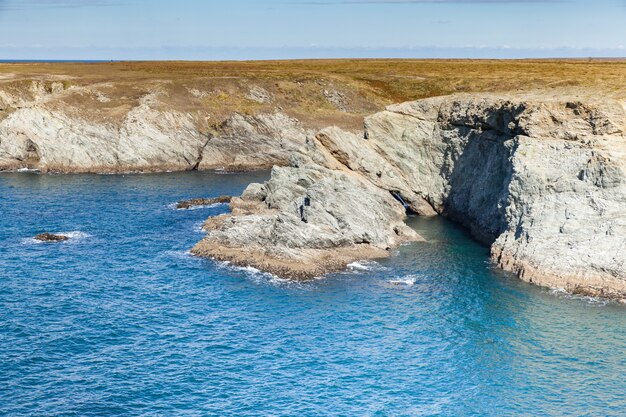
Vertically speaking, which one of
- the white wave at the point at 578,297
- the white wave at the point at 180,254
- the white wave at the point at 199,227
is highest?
the white wave at the point at 199,227

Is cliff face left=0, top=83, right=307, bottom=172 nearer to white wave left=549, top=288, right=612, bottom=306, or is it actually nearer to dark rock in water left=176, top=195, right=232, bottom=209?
dark rock in water left=176, top=195, right=232, bottom=209

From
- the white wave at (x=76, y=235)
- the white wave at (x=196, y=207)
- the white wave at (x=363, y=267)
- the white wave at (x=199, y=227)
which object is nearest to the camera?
the white wave at (x=363, y=267)

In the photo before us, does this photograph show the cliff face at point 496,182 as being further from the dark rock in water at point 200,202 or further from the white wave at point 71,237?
the white wave at point 71,237

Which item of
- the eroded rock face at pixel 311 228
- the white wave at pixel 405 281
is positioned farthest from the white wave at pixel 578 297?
the eroded rock face at pixel 311 228

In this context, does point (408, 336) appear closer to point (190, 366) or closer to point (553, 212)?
point (190, 366)

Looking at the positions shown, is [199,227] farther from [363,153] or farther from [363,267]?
[363,267]

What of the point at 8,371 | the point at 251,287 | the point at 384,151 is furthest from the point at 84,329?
the point at 384,151

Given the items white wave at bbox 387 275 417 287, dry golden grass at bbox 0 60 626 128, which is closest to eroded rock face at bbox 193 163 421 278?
white wave at bbox 387 275 417 287
